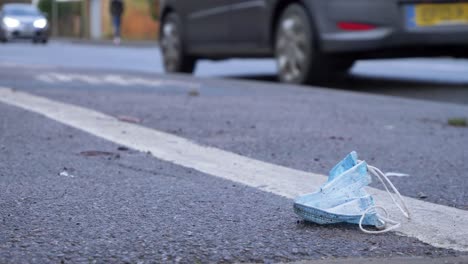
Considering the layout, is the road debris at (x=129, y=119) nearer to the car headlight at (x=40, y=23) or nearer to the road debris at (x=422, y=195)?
the road debris at (x=422, y=195)

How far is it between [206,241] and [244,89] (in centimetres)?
583

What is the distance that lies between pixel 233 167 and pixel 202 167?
13 cm

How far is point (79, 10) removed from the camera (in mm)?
48094

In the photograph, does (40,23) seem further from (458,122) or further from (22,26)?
(458,122)

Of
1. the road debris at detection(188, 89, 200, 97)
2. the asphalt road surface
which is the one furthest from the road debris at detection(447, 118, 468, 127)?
the road debris at detection(188, 89, 200, 97)

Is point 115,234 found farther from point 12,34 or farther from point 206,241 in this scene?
point 12,34

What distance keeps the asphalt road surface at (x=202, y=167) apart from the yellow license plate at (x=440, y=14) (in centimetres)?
63

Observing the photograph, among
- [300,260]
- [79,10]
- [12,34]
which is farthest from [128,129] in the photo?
[79,10]

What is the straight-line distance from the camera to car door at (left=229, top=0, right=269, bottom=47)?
9781mm

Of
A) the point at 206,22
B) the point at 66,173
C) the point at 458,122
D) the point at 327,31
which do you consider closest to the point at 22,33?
the point at 206,22

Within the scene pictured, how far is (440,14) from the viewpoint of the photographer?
28.2 feet

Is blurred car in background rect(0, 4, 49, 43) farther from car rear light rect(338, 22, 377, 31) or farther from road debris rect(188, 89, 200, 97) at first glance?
road debris rect(188, 89, 200, 97)

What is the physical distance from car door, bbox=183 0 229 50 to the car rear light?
2.00 metres

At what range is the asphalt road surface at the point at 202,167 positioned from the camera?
113 inches
